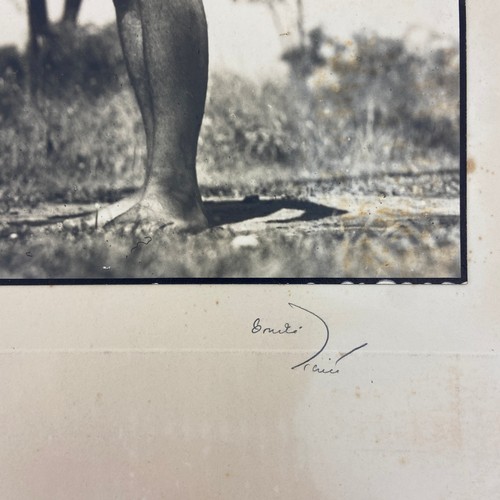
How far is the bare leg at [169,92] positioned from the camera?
1280 millimetres

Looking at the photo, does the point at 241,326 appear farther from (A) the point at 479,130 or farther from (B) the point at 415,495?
(A) the point at 479,130

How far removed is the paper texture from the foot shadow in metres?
0.18

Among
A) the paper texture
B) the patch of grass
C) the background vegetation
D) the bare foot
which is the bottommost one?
the paper texture

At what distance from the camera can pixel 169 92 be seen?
130 cm

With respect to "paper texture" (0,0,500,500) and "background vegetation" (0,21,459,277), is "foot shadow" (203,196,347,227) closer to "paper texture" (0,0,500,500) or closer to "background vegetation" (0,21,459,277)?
"background vegetation" (0,21,459,277)

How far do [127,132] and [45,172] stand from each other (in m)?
0.24

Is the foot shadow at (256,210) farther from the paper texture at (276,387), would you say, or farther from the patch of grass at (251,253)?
the paper texture at (276,387)

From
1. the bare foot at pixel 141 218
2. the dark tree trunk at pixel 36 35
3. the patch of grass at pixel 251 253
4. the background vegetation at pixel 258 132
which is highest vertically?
the dark tree trunk at pixel 36 35

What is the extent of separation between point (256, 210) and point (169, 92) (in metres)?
0.38

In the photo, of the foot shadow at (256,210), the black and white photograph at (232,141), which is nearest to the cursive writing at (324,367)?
the black and white photograph at (232,141)

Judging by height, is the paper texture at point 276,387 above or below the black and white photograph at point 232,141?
below

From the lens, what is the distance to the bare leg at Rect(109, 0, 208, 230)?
1.28 metres
